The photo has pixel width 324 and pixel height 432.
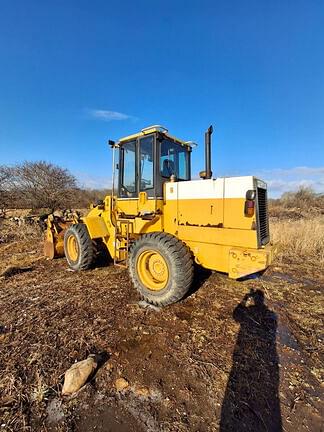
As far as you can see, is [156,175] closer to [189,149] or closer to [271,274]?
[189,149]

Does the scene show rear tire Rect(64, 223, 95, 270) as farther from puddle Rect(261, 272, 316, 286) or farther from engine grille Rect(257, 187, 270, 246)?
puddle Rect(261, 272, 316, 286)

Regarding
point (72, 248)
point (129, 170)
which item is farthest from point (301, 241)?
point (72, 248)

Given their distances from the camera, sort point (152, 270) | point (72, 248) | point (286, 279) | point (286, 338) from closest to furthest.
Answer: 1. point (286, 338)
2. point (152, 270)
3. point (286, 279)
4. point (72, 248)

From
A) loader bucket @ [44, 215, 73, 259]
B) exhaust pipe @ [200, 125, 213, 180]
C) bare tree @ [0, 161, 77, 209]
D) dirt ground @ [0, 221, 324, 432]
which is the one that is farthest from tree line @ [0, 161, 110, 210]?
exhaust pipe @ [200, 125, 213, 180]

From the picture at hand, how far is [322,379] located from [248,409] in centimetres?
99

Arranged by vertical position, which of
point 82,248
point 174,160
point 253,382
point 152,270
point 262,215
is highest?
point 174,160

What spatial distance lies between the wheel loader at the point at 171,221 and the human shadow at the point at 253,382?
78 centimetres

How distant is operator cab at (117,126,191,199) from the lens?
181 inches

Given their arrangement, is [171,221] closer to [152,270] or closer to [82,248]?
[152,270]

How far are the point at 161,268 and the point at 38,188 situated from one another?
11.7 metres

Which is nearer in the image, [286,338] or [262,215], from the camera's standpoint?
[286,338]

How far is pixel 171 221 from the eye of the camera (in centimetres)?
448

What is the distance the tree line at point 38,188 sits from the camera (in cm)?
1198

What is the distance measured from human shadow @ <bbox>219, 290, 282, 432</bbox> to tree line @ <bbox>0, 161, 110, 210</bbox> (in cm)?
1220
